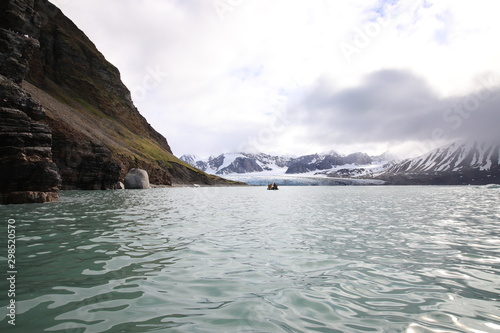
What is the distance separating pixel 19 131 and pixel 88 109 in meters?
87.0

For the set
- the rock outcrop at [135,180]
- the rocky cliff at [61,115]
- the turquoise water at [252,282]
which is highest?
the rocky cliff at [61,115]

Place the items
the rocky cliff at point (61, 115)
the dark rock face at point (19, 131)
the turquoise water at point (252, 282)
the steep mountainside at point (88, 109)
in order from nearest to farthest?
the turquoise water at point (252, 282) < the dark rock face at point (19, 131) < the rocky cliff at point (61, 115) < the steep mountainside at point (88, 109)

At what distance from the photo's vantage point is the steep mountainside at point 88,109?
62000 millimetres

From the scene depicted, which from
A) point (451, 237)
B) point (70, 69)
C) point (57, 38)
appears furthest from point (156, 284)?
point (57, 38)

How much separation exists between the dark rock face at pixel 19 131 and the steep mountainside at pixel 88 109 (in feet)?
101

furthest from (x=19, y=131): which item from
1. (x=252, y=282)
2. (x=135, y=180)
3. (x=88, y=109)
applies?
(x=88, y=109)

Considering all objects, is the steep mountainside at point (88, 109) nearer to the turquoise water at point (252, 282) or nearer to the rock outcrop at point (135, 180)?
the rock outcrop at point (135, 180)

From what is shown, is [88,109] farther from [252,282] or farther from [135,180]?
[252,282]

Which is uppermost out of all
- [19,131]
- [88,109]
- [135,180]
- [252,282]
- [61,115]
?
[88,109]

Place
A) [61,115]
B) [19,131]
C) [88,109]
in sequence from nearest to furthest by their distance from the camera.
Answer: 1. [19,131]
2. [61,115]
3. [88,109]

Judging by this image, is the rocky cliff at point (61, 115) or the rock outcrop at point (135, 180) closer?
the rocky cliff at point (61, 115)

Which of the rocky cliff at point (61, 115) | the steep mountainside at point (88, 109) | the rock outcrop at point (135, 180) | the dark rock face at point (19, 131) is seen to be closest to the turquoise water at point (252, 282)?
the dark rock face at point (19, 131)

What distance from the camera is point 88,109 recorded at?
341 feet

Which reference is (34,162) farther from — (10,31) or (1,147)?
(10,31)
